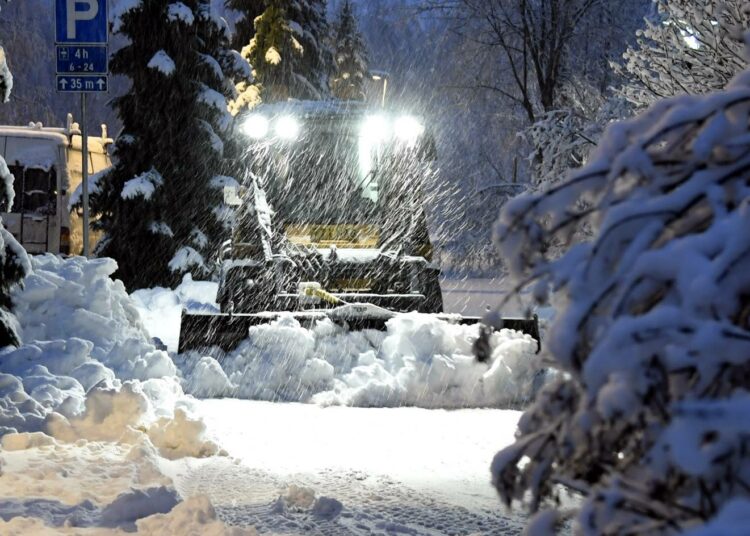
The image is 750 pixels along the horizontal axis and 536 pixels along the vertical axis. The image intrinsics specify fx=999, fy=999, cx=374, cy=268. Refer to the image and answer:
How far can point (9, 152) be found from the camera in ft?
61.4

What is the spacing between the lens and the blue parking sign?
469 inches

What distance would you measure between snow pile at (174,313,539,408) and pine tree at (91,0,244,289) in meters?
11.3

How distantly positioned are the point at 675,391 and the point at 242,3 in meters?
33.3

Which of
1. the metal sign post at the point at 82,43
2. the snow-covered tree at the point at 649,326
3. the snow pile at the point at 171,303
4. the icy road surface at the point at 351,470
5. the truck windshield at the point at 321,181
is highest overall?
the metal sign post at the point at 82,43

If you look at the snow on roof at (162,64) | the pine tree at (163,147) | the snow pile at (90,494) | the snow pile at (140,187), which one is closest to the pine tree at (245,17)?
the pine tree at (163,147)

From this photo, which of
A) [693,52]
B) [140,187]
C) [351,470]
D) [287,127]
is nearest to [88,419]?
[351,470]

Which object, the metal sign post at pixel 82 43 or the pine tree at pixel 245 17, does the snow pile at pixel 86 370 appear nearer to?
the metal sign post at pixel 82 43

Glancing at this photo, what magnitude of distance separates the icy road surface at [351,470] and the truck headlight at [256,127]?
4521mm

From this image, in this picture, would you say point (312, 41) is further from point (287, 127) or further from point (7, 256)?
point (7, 256)

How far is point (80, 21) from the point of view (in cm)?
1196

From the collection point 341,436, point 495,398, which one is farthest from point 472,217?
point 341,436

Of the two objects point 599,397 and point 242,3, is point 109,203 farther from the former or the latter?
point 599,397

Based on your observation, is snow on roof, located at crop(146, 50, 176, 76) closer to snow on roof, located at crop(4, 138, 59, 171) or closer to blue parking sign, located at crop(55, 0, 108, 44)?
snow on roof, located at crop(4, 138, 59, 171)

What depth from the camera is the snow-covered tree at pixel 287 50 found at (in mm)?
31984
